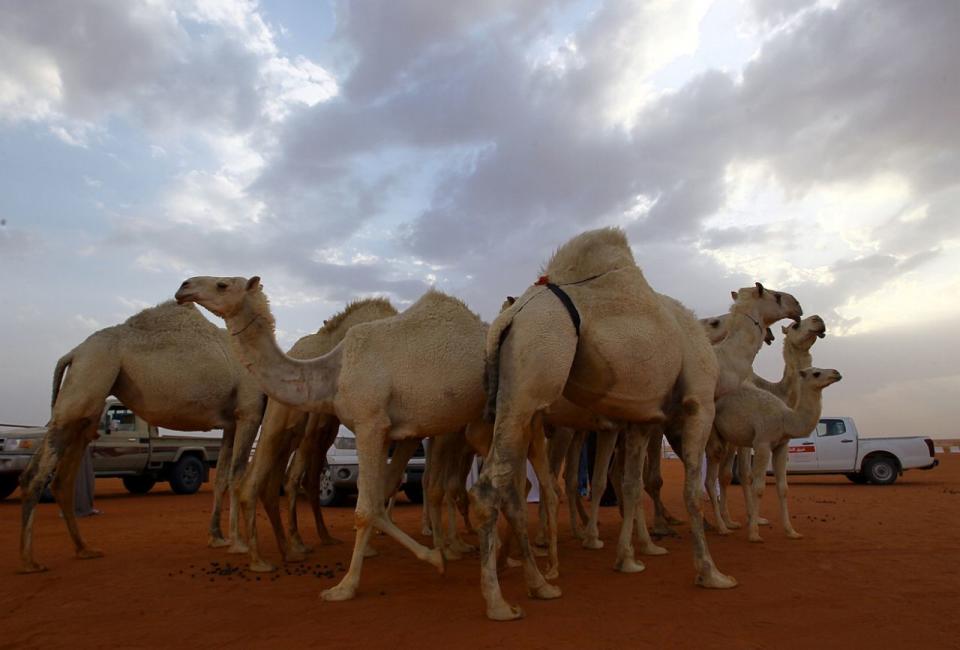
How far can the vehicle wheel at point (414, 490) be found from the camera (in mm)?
16688

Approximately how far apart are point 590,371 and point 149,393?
557cm

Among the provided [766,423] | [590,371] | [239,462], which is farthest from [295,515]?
[766,423]

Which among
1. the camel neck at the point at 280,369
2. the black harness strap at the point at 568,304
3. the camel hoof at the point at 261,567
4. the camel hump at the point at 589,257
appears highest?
the camel hump at the point at 589,257

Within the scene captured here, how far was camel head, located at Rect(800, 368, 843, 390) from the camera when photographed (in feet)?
34.2

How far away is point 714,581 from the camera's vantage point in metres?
6.41

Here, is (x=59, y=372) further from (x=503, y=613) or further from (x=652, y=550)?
(x=652, y=550)

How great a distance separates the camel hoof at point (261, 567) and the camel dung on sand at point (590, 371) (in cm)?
308

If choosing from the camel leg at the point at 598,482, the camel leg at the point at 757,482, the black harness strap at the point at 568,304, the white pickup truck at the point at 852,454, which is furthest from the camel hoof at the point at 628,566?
the white pickup truck at the point at 852,454

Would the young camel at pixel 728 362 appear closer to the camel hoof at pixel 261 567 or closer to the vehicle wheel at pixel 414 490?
the camel hoof at pixel 261 567

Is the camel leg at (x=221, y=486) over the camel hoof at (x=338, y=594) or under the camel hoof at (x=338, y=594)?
over

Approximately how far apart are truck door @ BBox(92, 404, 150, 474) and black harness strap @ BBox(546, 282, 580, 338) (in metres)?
16.5

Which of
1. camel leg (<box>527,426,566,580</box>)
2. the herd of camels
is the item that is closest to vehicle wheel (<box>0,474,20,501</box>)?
the herd of camels

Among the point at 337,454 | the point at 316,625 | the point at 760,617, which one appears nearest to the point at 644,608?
the point at 760,617

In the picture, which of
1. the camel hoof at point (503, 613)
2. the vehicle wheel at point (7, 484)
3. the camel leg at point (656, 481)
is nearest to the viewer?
the camel hoof at point (503, 613)
